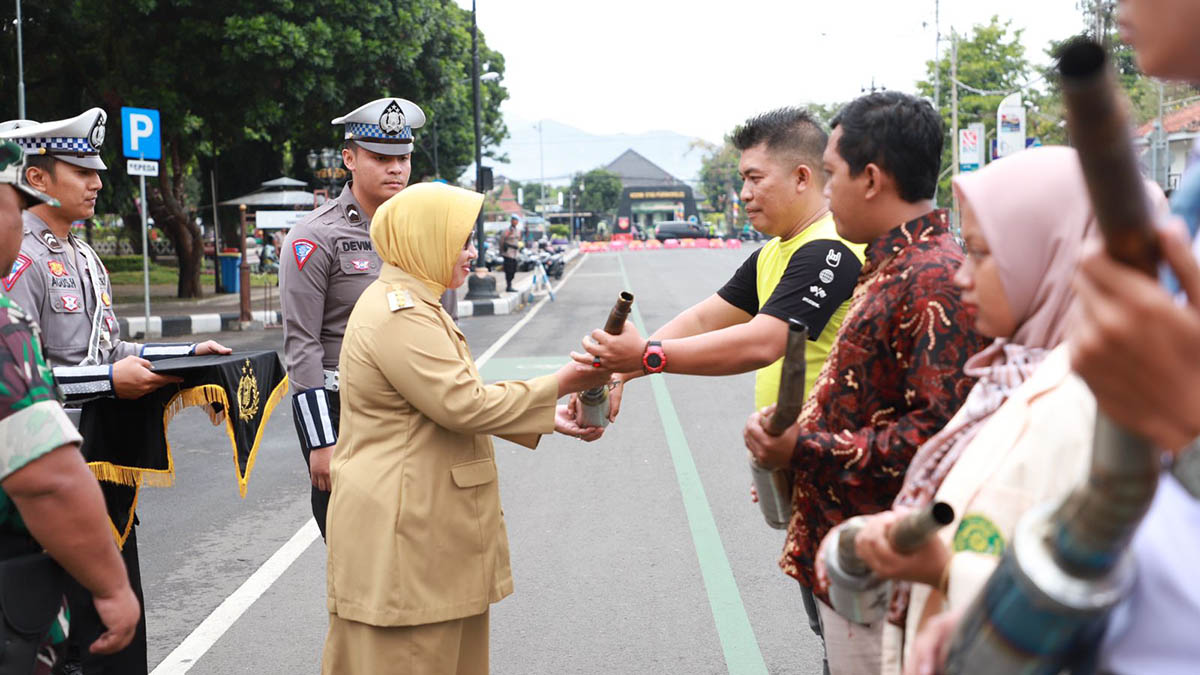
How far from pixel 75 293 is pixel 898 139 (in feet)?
9.44

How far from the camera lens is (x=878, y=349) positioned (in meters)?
2.47

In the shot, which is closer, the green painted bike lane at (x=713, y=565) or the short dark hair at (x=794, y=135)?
the short dark hair at (x=794, y=135)

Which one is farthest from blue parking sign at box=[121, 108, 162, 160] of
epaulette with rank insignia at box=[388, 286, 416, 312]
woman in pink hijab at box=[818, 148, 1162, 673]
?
woman in pink hijab at box=[818, 148, 1162, 673]

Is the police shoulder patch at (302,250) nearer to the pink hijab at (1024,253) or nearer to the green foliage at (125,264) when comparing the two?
the pink hijab at (1024,253)

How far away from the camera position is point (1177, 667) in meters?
1.13

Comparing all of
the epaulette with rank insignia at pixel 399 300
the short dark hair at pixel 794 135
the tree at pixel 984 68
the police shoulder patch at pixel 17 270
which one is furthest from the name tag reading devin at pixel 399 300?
the tree at pixel 984 68

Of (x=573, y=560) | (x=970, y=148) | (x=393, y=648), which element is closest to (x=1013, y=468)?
(x=393, y=648)

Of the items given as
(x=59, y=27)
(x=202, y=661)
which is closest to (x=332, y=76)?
(x=59, y=27)

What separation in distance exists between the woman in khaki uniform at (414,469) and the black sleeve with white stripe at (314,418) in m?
0.93

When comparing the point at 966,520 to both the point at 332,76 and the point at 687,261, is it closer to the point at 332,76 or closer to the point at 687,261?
the point at 332,76

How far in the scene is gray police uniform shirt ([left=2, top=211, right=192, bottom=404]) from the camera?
146 inches

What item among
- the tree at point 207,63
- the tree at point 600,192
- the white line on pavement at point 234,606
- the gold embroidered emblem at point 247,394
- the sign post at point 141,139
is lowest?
the white line on pavement at point 234,606

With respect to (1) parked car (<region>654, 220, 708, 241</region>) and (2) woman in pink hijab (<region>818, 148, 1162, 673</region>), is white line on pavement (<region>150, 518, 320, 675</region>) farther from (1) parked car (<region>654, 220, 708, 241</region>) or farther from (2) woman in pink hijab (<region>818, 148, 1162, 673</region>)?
(1) parked car (<region>654, 220, 708, 241</region>)

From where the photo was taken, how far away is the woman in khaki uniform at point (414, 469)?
312 cm
